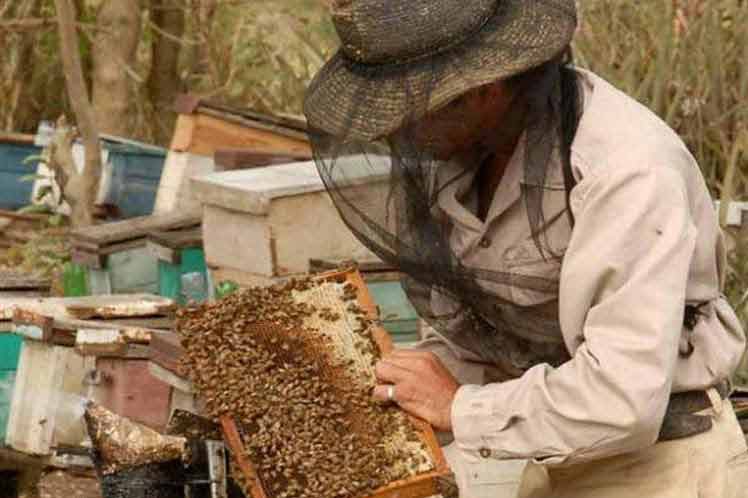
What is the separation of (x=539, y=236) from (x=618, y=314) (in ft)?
1.04

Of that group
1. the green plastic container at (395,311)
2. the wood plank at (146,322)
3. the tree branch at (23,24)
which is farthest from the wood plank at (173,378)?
the tree branch at (23,24)

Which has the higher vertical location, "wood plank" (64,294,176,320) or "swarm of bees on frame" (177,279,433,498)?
"wood plank" (64,294,176,320)

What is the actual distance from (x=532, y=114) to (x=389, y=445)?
815mm

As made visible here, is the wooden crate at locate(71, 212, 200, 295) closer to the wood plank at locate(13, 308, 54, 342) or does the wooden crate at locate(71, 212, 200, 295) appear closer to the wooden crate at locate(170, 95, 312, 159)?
the wooden crate at locate(170, 95, 312, 159)

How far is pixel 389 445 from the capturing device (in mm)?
3613

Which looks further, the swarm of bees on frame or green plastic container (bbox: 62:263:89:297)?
green plastic container (bbox: 62:263:89:297)

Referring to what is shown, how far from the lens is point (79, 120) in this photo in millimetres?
9406

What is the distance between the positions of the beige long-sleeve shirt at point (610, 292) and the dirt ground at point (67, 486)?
3267mm

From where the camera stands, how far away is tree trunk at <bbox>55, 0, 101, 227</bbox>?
904 centimetres

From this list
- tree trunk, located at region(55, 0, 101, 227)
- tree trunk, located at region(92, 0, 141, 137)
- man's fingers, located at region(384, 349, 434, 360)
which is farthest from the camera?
tree trunk, located at region(92, 0, 141, 137)

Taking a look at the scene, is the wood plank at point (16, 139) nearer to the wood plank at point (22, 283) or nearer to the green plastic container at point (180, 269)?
the green plastic container at point (180, 269)

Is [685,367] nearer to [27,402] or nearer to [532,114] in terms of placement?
[532,114]

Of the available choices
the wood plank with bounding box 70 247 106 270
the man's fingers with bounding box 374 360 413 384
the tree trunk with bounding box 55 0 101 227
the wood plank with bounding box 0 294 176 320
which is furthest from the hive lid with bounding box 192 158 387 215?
the man's fingers with bounding box 374 360 413 384

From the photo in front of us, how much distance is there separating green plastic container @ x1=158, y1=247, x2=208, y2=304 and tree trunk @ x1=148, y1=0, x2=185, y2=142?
5698 millimetres
